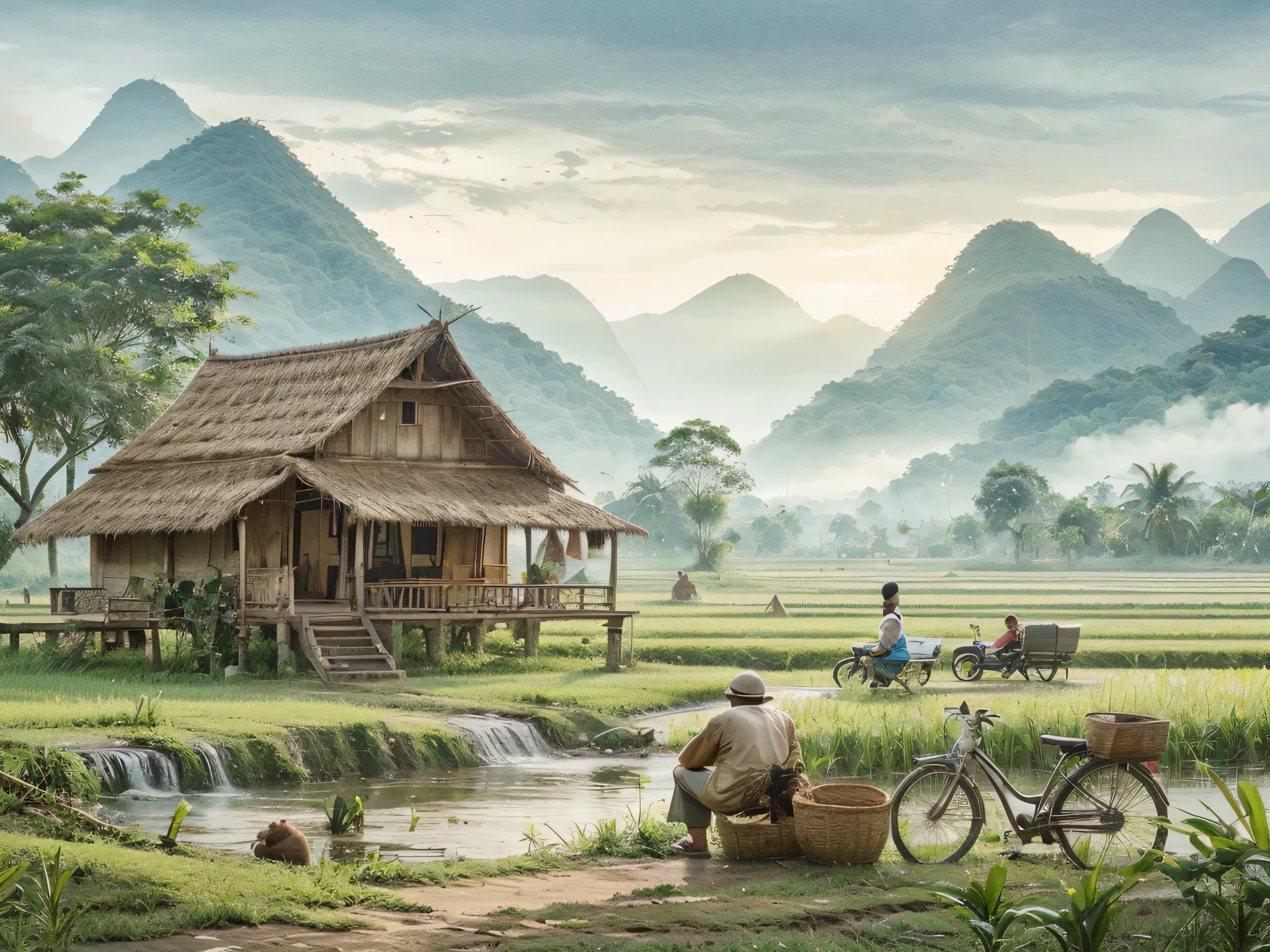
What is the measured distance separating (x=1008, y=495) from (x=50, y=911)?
97.4m

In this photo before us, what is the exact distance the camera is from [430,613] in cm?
2408

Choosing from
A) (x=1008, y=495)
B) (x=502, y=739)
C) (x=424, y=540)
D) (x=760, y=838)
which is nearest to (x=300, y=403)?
(x=424, y=540)

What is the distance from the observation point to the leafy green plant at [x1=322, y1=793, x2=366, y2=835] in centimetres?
1137

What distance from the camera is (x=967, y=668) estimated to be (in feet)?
76.3

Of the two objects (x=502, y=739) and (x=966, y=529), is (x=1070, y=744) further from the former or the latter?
(x=966, y=529)

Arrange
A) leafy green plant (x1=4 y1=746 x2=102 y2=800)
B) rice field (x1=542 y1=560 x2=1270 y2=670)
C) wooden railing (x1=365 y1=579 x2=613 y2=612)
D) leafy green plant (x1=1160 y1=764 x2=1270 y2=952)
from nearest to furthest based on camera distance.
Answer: leafy green plant (x1=1160 y1=764 x2=1270 y2=952) → leafy green plant (x1=4 y1=746 x2=102 y2=800) → wooden railing (x1=365 y1=579 x2=613 y2=612) → rice field (x1=542 y1=560 x2=1270 y2=670)

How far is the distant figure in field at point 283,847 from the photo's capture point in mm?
9242

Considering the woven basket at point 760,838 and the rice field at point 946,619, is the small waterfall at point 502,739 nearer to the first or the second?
the woven basket at point 760,838

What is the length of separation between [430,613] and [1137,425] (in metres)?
162

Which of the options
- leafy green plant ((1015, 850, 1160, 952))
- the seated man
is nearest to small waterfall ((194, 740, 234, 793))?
the seated man

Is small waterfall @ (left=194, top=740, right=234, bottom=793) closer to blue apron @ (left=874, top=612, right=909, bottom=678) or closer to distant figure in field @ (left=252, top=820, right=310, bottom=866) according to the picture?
distant figure in field @ (left=252, top=820, right=310, bottom=866)

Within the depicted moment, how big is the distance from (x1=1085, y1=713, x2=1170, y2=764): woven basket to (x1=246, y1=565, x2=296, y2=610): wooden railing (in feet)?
54.8

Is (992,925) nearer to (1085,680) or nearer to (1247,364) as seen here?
(1085,680)

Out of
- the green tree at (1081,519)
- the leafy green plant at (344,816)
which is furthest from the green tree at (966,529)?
the leafy green plant at (344,816)
